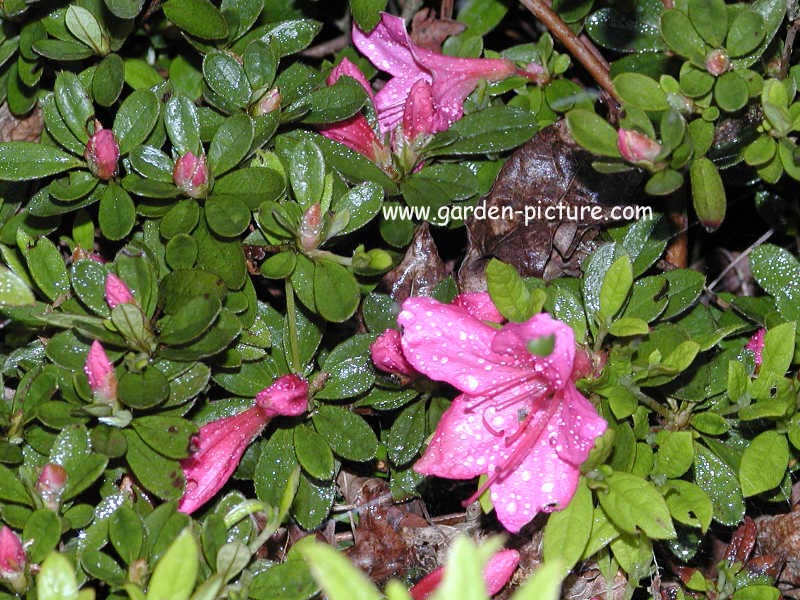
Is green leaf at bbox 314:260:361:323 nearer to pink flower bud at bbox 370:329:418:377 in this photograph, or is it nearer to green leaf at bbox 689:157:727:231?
pink flower bud at bbox 370:329:418:377

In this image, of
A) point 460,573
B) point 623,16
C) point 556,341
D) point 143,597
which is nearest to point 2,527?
point 143,597

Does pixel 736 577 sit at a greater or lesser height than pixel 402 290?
lesser

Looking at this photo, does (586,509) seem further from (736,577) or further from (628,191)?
(628,191)

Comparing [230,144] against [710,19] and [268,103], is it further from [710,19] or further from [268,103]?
[710,19]

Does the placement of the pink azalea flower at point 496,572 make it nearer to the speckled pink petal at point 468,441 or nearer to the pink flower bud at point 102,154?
the speckled pink petal at point 468,441

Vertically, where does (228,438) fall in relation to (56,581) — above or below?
below

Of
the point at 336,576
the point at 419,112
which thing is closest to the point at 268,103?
the point at 419,112
